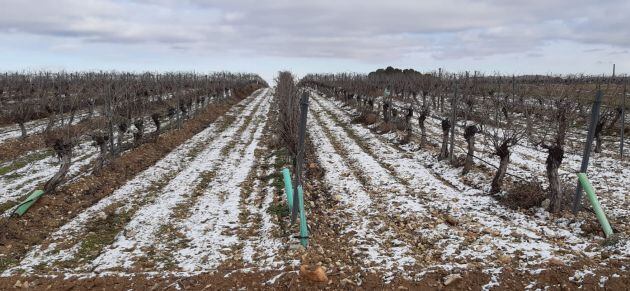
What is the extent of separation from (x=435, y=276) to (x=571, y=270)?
6.26 ft

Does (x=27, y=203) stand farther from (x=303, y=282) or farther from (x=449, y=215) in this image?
(x=449, y=215)

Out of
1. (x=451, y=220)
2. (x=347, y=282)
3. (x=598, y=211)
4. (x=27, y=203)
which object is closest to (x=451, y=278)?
(x=347, y=282)

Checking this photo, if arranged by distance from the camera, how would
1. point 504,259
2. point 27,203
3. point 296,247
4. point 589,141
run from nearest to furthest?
1. point 504,259
2. point 296,247
3. point 589,141
4. point 27,203

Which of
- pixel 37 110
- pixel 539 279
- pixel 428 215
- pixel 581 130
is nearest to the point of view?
pixel 539 279

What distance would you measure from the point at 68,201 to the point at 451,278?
30.5ft

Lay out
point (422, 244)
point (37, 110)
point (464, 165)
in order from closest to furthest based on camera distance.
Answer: point (422, 244) < point (464, 165) < point (37, 110)

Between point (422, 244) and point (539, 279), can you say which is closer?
point (539, 279)

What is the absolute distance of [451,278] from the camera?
596 centimetres

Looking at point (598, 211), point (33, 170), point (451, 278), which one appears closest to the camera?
point (451, 278)

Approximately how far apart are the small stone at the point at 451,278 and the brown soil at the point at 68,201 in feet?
23.9

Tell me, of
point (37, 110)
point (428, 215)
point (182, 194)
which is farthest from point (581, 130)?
point (37, 110)

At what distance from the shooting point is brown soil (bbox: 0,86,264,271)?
7969 mm

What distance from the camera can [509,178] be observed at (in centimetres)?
1096

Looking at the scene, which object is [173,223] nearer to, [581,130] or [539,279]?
[539,279]
